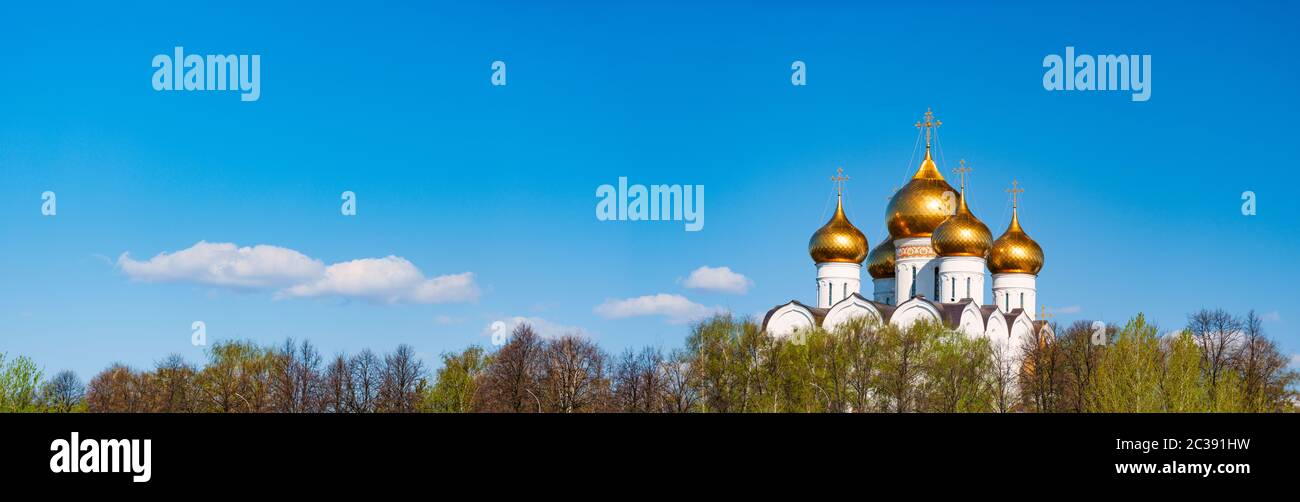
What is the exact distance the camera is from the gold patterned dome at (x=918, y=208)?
55.1 meters

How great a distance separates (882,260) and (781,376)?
16781 millimetres

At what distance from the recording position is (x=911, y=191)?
183 ft

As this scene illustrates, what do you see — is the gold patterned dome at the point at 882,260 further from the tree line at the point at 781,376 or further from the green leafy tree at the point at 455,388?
the green leafy tree at the point at 455,388

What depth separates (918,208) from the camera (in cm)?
5509

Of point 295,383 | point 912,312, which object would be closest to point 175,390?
point 295,383

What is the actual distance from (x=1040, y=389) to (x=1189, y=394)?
9549 mm

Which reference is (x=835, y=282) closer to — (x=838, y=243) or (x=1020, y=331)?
(x=838, y=243)

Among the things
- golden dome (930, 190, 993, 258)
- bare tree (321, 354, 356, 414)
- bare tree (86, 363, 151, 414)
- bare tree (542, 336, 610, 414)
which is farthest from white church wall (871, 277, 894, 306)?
bare tree (86, 363, 151, 414)

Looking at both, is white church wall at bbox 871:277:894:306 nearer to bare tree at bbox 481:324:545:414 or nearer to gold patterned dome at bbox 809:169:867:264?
gold patterned dome at bbox 809:169:867:264

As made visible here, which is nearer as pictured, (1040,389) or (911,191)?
(1040,389)

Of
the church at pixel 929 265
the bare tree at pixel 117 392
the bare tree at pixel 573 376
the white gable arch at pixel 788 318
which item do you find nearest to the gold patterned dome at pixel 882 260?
the church at pixel 929 265
